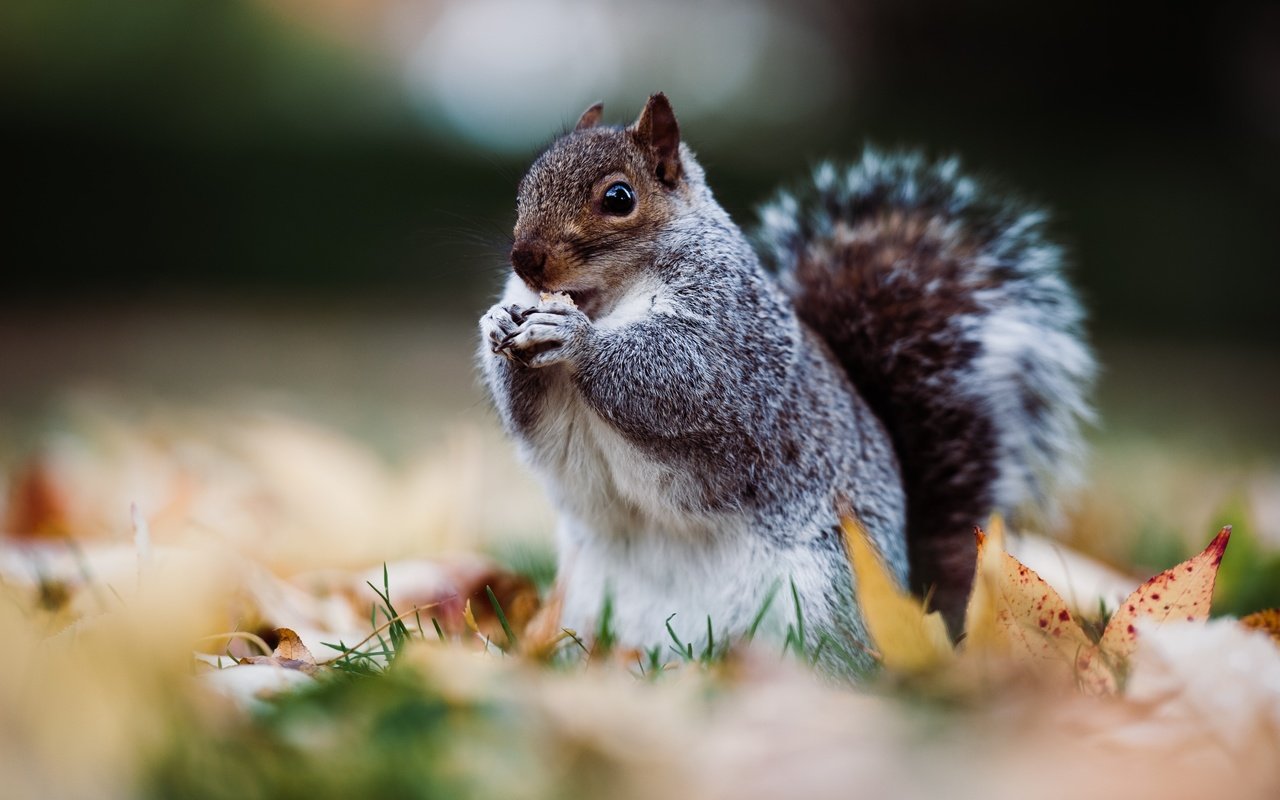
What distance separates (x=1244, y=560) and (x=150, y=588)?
1291 mm

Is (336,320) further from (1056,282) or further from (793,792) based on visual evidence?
(793,792)

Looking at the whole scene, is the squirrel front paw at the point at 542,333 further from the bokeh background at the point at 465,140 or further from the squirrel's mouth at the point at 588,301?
the bokeh background at the point at 465,140

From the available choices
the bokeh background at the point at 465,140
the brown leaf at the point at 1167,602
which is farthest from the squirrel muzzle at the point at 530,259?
the bokeh background at the point at 465,140

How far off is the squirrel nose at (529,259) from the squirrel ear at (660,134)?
0.21 meters

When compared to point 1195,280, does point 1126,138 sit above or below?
above

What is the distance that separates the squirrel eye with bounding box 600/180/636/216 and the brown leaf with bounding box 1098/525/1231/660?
2.15ft

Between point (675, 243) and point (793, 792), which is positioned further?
point (675, 243)

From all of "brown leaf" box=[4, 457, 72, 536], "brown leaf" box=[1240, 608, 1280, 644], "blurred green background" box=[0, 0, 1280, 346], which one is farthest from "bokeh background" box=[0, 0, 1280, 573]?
"brown leaf" box=[1240, 608, 1280, 644]

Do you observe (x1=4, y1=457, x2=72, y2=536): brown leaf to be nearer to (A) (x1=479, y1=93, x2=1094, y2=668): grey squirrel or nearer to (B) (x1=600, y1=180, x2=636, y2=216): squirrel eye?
(A) (x1=479, y1=93, x2=1094, y2=668): grey squirrel

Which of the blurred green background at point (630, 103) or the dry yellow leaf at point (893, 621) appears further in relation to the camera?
the blurred green background at point (630, 103)

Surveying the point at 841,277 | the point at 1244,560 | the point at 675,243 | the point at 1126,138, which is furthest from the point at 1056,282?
the point at 1126,138

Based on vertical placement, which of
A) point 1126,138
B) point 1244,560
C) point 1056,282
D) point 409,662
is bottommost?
point 1244,560

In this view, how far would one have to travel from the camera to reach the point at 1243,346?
4949 millimetres

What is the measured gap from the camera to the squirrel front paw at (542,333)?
1.09m
